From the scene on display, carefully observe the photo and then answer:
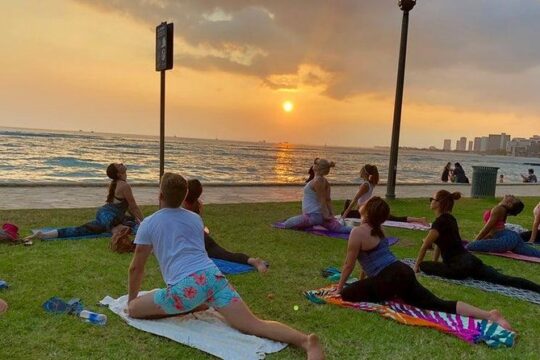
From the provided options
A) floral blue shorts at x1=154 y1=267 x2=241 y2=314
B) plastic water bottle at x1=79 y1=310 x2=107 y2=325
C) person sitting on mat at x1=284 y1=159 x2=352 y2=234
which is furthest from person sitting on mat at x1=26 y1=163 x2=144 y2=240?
floral blue shorts at x1=154 y1=267 x2=241 y2=314

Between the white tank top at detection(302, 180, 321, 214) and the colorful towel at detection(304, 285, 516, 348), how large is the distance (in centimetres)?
428

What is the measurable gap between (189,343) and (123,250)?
11.4 ft

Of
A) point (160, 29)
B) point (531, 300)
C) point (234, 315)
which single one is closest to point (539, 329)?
point (531, 300)

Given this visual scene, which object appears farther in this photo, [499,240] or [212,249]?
[499,240]

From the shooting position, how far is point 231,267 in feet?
21.0

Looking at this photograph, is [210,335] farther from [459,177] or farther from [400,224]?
[459,177]

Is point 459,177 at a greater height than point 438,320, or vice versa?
point 438,320

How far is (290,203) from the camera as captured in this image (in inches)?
551

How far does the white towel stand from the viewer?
12.5 feet

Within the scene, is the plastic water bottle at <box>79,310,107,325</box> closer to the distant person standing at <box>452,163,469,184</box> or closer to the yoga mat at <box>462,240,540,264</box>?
the yoga mat at <box>462,240,540,264</box>

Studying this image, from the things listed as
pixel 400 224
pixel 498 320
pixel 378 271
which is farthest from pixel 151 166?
pixel 498 320

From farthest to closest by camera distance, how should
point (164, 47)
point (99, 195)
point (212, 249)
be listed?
point (99, 195) < point (164, 47) < point (212, 249)

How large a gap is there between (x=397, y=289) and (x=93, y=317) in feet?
9.71

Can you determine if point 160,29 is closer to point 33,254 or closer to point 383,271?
point 33,254
